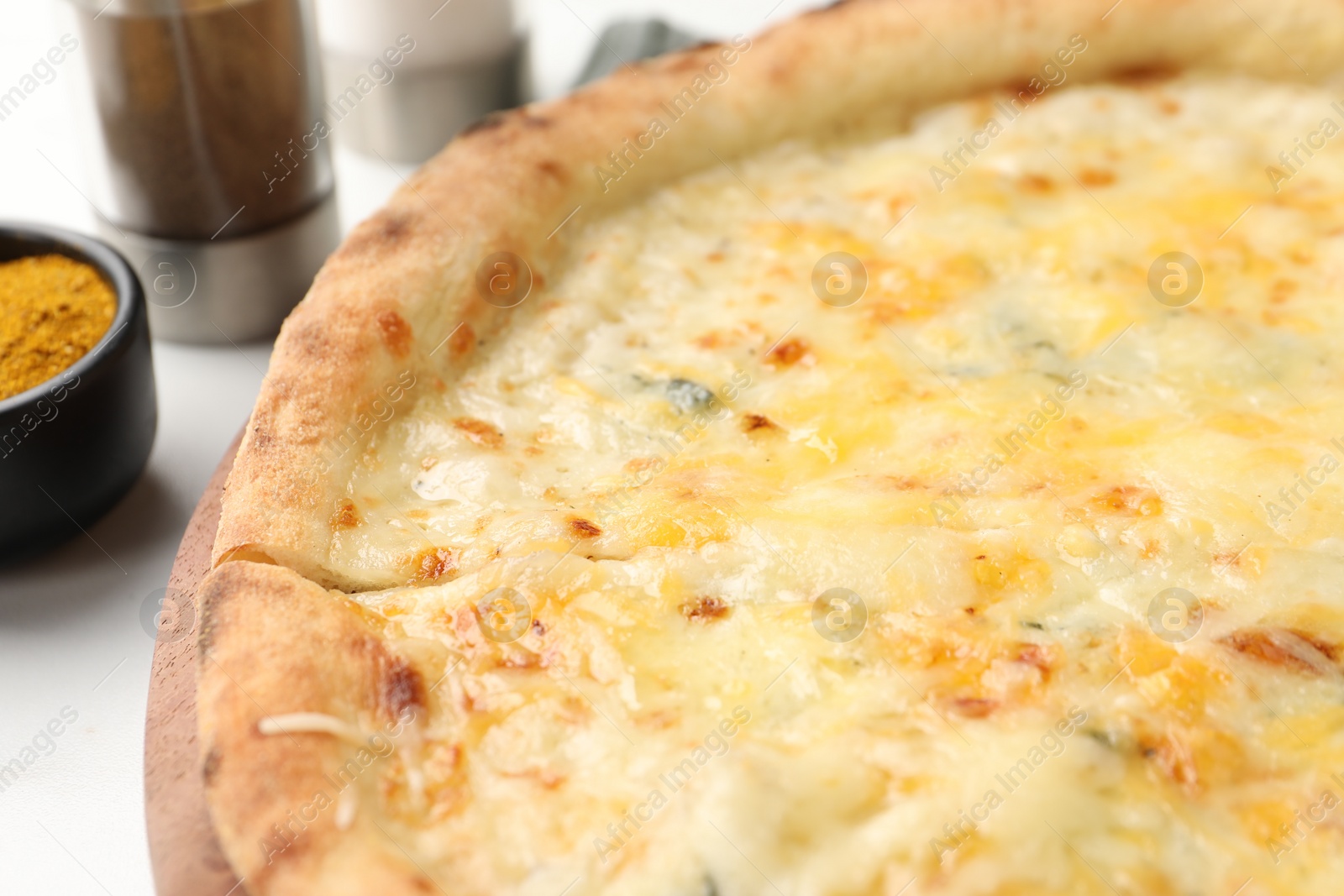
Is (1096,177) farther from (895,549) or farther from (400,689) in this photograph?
(400,689)

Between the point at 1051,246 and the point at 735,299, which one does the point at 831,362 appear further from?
the point at 1051,246

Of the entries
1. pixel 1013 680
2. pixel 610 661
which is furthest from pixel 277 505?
pixel 1013 680

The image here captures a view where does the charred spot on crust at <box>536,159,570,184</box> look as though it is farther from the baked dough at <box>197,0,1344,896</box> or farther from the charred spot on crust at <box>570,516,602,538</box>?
the charred spot on crust at <box>570,516,602,538</box>

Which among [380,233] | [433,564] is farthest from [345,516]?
[380,233]

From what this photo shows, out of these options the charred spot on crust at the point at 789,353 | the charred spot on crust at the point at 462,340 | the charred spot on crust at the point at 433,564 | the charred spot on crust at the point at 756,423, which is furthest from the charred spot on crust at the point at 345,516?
the charred spot on crust at the point at 789,353

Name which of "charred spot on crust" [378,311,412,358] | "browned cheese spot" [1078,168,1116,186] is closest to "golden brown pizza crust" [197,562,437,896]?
"charred spot on crust" [378,311,412,358]

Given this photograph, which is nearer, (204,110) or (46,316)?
(46,316)
